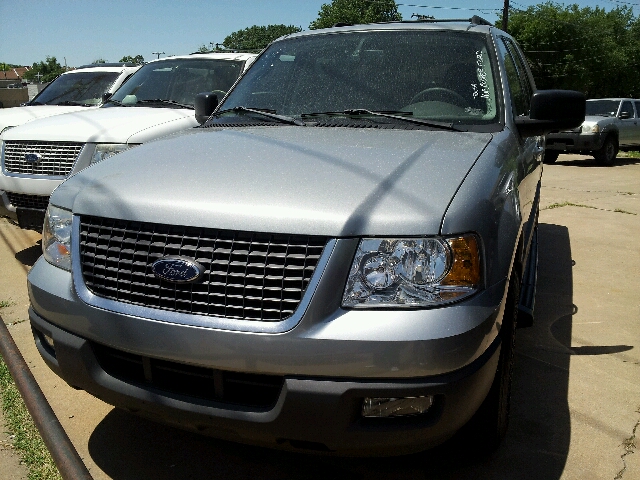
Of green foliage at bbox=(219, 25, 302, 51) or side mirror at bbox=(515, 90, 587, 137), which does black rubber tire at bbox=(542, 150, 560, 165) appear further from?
green foliage at bbox=(219, 25, 302, 51)

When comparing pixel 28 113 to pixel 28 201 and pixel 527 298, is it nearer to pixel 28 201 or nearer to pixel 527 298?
pixel 28 201

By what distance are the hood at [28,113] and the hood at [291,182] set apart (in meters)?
4.52

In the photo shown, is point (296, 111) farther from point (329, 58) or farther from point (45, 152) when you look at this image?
point (45, 152)

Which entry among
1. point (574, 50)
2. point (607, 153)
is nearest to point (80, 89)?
point (607, 153)

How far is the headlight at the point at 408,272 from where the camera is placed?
2.04m

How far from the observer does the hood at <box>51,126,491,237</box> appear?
2.05 meters

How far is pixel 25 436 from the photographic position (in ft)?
9.29

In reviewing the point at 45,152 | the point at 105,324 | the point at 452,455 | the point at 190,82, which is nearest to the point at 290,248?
the point at 105,324

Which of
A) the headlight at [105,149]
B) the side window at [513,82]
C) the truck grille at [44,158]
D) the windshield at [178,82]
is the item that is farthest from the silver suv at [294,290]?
the windshield at [178,82]

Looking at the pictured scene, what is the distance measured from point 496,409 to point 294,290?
106 centimetres

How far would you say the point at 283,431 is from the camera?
203 centimetres

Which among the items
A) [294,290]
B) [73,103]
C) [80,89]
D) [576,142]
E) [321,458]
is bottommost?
[576,142]

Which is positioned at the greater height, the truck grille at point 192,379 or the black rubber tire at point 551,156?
the truck grille at point 192,379

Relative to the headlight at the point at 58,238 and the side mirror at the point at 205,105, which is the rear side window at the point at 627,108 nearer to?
the side mirror at the point at 205,105
